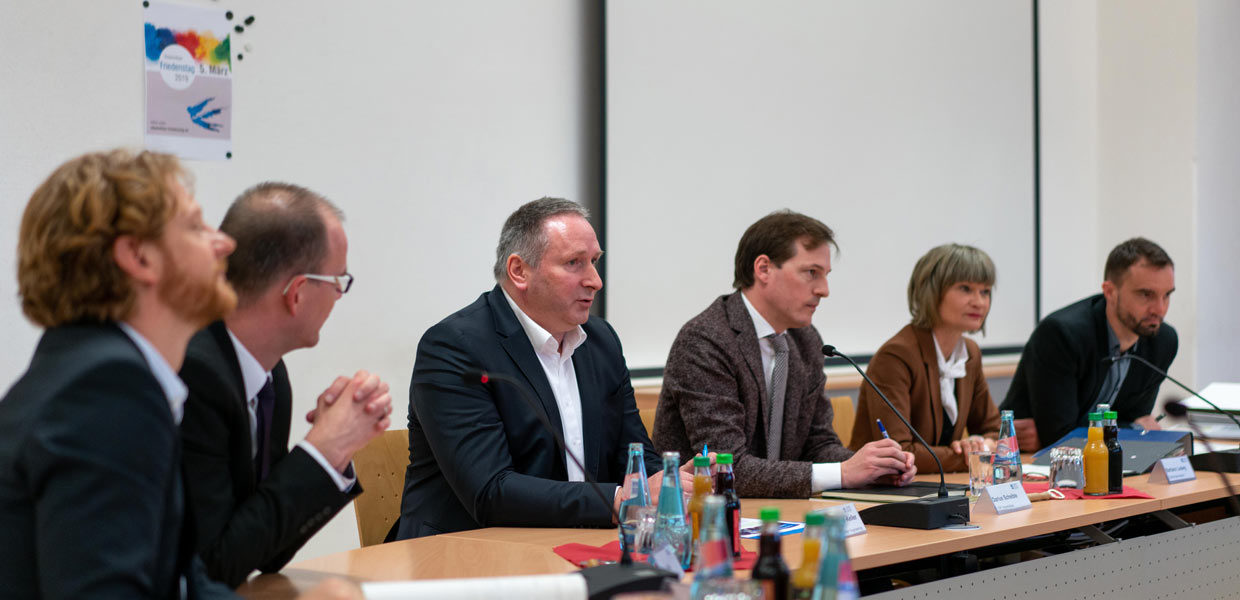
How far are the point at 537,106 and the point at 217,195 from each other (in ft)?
3.92

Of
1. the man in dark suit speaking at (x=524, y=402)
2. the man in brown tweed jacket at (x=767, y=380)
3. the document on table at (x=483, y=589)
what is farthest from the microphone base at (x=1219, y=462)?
the document on table at (x=483, y=589)

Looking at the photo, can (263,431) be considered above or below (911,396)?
above

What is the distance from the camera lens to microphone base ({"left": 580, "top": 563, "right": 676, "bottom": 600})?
1501 mm

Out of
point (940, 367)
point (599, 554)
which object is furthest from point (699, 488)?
point (940, 367)

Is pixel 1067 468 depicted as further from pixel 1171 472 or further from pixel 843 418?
pixel 843 418

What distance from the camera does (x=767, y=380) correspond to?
9.95ft

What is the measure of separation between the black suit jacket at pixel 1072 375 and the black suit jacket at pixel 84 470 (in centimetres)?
320

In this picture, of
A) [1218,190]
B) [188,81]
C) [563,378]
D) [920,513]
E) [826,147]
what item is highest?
[188,81]

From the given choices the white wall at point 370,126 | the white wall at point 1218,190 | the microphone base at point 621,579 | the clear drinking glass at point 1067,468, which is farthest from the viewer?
the white wall at point 1218,190

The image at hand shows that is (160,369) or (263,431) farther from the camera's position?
(263,431)

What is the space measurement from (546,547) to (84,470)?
0.99 metres

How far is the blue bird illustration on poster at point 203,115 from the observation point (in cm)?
324

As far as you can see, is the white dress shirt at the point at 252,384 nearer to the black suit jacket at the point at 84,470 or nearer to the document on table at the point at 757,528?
the black suit jacket at the point at 84,470

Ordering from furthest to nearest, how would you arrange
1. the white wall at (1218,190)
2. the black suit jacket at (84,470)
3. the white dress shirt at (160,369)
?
the white wall at (1218,190), the white dress shirt at (160,369), the black suit jacket at (84,470)
